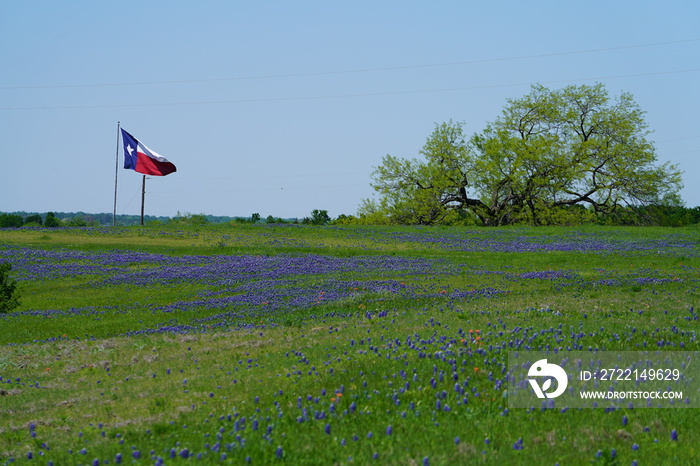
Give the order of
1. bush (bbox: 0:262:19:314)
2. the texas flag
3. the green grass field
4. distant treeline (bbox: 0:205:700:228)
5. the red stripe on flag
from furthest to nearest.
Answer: distant treeline (bbox: 0:205:700:228)
the red stripe on flag
the texas flag
bush (bbox: 0:262:19:314)
the green grass field

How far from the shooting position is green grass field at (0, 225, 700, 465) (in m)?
7.02

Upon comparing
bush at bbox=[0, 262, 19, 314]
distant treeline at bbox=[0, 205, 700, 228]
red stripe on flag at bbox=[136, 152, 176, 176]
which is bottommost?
bush at bbox=[0, 262, 19, 314]

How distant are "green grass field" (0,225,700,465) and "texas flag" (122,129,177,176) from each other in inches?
950

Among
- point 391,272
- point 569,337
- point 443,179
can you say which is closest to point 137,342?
point 569,337

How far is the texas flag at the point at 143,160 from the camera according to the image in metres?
54.8

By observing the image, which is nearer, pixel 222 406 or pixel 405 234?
pixel 222 406

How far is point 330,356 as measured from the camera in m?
11.3

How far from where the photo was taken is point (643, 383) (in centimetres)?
857

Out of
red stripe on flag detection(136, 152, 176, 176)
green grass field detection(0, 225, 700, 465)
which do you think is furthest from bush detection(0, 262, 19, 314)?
red stripe on flag detection(136, 152, 176, 176)

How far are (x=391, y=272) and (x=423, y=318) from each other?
12551 mm

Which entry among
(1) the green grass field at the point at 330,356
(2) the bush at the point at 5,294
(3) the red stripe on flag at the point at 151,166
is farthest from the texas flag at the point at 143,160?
(2) the bush at the point at 5,294

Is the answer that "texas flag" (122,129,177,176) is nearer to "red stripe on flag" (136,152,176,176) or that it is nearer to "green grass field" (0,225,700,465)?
"red stripe on flag" (136,152,176,176)

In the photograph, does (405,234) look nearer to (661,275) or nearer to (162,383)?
(661,275)

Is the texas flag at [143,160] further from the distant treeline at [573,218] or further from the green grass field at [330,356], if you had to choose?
the green grass field at [330,356]
